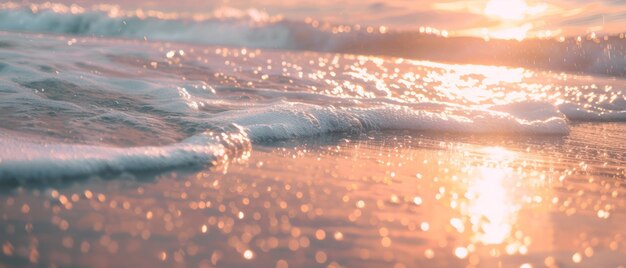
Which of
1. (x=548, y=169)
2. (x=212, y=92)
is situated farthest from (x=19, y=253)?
(x=212, y=92)

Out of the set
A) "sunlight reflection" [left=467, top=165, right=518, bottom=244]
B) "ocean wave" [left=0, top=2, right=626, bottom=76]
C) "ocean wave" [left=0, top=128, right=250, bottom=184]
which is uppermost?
"ocean wave" [left=0, top=2, right=626, bottom=76]

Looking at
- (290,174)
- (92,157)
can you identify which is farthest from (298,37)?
(92,157)

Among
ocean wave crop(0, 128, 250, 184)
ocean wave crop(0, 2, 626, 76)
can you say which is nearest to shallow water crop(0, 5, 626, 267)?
ocean wave crop(0, 128, 250, 184)

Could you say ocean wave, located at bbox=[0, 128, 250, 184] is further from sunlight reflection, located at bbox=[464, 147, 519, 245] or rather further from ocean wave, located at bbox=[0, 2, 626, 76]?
ocean wave, located at bbox=[0, 2, 626, 76]

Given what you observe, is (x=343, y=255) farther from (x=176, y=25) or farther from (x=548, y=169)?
(x=176, y=25)

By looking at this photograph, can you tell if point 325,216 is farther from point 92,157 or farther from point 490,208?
point 92,157
